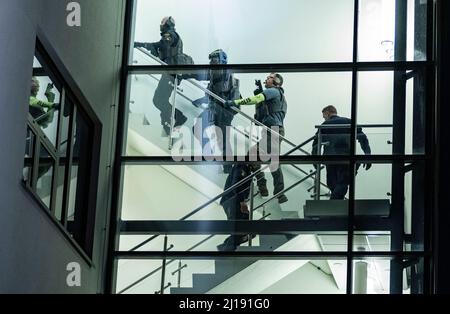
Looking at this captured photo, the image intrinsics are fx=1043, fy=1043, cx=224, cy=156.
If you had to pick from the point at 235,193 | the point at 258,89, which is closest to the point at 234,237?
the point at 235,193

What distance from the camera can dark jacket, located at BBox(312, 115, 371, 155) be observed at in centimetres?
1193

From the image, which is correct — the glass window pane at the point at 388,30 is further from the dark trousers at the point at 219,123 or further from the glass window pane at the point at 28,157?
the glass window pane at the point at 28,157

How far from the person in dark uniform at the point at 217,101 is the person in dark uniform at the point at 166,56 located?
218mm

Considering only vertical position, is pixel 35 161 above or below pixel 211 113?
below

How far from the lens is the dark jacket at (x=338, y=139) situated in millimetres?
11930

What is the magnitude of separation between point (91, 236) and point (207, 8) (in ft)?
10.5

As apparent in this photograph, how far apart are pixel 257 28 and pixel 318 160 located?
177 centimetres

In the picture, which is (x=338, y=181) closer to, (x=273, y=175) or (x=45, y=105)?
(x=273, y=175)

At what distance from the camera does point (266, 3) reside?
12461 millimetres

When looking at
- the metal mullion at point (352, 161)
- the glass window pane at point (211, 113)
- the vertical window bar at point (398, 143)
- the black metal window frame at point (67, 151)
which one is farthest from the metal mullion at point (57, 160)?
the vertical window bar at point (398, 143)

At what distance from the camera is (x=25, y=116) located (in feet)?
28.5
